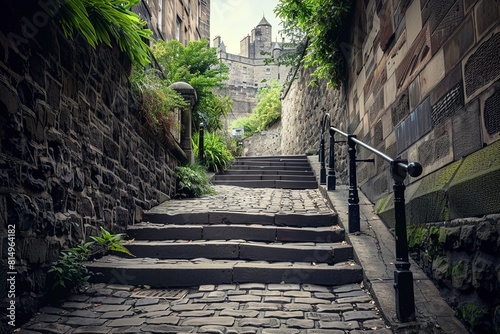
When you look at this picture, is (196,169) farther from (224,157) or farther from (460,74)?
(460,74)

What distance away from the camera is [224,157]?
30.8ft

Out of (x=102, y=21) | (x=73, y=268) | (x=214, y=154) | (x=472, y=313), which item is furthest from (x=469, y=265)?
(x=214, y=154)

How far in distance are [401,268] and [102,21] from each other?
3.08m

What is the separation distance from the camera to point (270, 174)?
8984 millimetres

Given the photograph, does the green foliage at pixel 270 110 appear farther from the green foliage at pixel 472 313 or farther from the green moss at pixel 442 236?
the green foliage at pixel 472 313

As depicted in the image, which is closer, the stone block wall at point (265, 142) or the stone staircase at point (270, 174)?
the stone staircase at point (270, 174)

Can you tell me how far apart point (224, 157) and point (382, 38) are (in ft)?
18.9

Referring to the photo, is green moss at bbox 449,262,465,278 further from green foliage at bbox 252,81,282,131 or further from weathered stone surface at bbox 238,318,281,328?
green foliage at bbox 252,81,282,131

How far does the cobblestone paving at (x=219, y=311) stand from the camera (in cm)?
236

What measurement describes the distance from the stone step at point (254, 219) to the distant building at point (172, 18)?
6.60m

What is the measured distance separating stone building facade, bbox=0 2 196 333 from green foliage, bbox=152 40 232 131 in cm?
468

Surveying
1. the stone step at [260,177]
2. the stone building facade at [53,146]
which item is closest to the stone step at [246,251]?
the stone building facade at [53,146]

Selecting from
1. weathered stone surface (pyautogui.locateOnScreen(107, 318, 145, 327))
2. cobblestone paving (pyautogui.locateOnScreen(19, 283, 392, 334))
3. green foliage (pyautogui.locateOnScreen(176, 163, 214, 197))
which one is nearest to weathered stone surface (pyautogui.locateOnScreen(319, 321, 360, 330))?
cobblestone paving (pyautogui.locateOnScreen(19, 283, 392, 334))

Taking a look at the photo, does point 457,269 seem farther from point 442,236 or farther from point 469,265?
point 442,236
